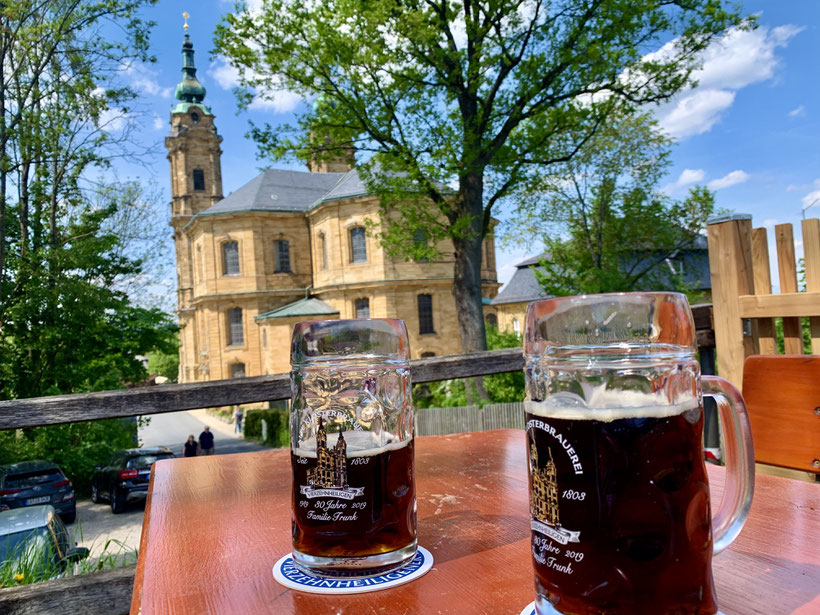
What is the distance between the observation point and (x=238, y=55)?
16062mm

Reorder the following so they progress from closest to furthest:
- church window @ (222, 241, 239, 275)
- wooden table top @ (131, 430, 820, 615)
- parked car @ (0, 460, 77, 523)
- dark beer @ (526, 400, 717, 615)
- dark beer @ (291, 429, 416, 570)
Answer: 1. dark beer @ (526, 400, 717, 615)
2. wooden table top @ (131, 430, 820, 615)
3. dark beer @ (291, 429, 416, 570)
4. parked car @ (0, 460, 77, 523)
5. church window @ (222, 241, 239, 275)

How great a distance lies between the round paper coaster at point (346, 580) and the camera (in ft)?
2.83

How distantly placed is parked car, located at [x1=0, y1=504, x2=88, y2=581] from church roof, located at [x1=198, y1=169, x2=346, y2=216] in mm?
34962

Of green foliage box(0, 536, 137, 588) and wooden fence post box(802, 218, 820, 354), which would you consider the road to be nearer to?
green foliage box(0, 536, 137, 588)

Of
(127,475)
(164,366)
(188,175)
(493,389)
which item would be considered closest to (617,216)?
(493,389)

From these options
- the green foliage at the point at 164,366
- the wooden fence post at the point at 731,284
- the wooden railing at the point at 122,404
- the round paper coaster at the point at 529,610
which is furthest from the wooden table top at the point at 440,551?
the green foliage at the point at 164,366

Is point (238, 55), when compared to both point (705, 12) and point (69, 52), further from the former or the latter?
point (705, 12)

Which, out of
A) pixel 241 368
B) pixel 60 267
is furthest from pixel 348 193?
pixel 60 267

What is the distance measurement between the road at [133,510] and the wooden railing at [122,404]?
112cm

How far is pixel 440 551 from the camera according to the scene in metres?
1.02

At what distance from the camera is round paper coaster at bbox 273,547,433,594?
0.86 m

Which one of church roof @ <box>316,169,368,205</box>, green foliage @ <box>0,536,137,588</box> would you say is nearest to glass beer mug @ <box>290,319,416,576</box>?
green foliage @ <box>0,536,137,588</box>

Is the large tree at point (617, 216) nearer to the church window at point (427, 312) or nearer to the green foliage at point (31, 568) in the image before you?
the church window at point (427, 312)

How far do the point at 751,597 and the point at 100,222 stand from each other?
870 inches
